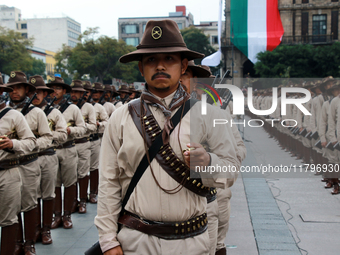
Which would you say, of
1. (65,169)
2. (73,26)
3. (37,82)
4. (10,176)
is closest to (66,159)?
(65,169)

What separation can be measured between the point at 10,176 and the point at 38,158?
48.3 inches

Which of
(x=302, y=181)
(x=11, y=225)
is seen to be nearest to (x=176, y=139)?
(x=11, y=225)

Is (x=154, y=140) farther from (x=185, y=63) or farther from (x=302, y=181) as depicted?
(x=302, y=181)

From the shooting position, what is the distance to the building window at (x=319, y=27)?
216 feet

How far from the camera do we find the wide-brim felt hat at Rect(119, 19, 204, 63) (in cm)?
279

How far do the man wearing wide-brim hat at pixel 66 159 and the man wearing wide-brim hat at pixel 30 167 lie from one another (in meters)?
1.26

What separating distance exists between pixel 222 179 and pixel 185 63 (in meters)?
0.86

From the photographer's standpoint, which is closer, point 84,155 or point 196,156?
point 196,156

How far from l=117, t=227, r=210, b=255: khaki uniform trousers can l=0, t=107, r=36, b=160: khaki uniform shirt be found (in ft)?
9.00

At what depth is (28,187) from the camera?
5.57 meters

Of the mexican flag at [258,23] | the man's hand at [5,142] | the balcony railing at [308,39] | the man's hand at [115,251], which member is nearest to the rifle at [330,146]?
the mexican flag at [258,23]

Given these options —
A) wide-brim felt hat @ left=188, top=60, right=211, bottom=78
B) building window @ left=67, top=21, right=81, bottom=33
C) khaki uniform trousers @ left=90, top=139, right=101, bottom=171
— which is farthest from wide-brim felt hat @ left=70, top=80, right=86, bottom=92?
building window @ left=67, top=21, right=81, bottom=33

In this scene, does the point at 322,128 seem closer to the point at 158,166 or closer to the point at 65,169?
the point at 65,169

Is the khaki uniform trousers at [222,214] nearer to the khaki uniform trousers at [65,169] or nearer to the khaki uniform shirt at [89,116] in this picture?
the khaki uniform trousers at [65,169]
